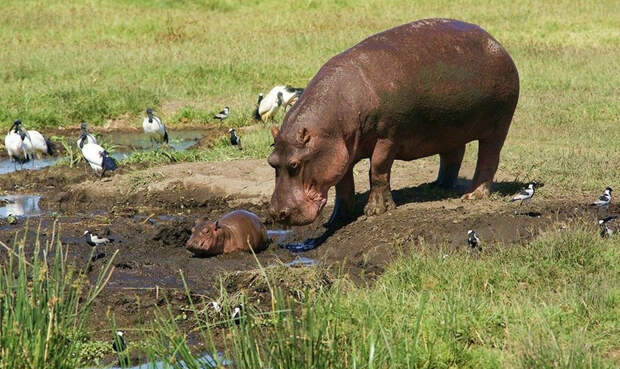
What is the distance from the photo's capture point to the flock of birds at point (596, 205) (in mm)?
8242

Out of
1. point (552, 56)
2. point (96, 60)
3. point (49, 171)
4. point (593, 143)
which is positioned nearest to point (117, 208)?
point (49, 171)

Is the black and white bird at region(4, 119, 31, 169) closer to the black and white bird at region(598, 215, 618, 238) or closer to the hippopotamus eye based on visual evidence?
the hippopotamus eye

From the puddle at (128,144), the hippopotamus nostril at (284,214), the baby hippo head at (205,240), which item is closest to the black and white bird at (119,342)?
the baby hippo head at (205,240)

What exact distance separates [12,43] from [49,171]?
1097 centimetres

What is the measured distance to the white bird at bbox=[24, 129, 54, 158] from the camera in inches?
551

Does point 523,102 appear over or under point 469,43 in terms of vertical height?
under

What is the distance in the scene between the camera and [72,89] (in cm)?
1820

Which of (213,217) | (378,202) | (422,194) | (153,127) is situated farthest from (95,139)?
(378,202)

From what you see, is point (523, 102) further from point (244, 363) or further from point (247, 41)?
point (244, 363)

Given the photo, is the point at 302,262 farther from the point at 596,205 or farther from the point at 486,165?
the point at 596,205

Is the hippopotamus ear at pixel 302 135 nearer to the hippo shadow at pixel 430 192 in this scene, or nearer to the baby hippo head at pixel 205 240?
the baby hippo head at pixel 205 240

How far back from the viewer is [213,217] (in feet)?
35.3

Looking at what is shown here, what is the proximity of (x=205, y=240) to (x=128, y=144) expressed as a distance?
7314 millimetres

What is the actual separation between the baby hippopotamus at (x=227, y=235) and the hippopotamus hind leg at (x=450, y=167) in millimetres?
2247
